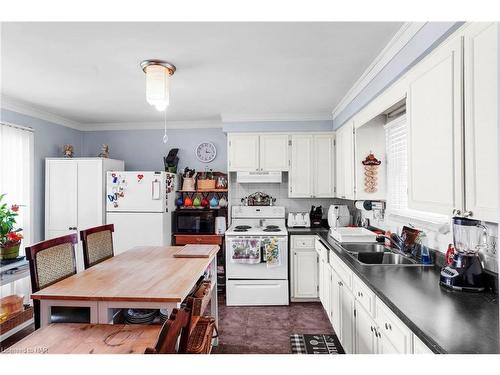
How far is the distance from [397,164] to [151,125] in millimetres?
3419

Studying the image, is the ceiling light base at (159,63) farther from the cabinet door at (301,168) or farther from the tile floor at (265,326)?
the tile floor at (265,326)

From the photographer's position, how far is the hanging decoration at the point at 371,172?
289 centimetres

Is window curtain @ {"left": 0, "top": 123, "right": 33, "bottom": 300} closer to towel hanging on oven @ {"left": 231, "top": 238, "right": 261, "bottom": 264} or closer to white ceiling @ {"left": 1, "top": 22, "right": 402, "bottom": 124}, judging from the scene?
white ceiling @ {"left": 1, "top": 22, "right": 402, "bottom": 124}

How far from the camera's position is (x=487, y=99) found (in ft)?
3.54

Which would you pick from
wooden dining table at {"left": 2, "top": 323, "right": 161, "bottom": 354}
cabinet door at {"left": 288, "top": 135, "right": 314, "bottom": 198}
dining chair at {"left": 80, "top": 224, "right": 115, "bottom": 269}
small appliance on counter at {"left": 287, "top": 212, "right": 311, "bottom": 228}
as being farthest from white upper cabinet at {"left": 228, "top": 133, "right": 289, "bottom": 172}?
wooden dining table at {"left": 2, "top": 323, "right": 161, "bottom": 354}

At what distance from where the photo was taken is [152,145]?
441 centimetres

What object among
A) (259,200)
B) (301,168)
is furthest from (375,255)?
(259,200)

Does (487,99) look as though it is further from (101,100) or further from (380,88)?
(101,100)

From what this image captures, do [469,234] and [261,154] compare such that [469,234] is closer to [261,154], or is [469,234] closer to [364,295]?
[364,295]

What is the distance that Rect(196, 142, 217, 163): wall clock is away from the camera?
170 inches

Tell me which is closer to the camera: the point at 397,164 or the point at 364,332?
the point at 364,332

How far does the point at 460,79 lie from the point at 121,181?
3.57 meters

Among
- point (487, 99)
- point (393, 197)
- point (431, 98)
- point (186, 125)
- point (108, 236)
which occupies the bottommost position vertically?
point (108, 236)
